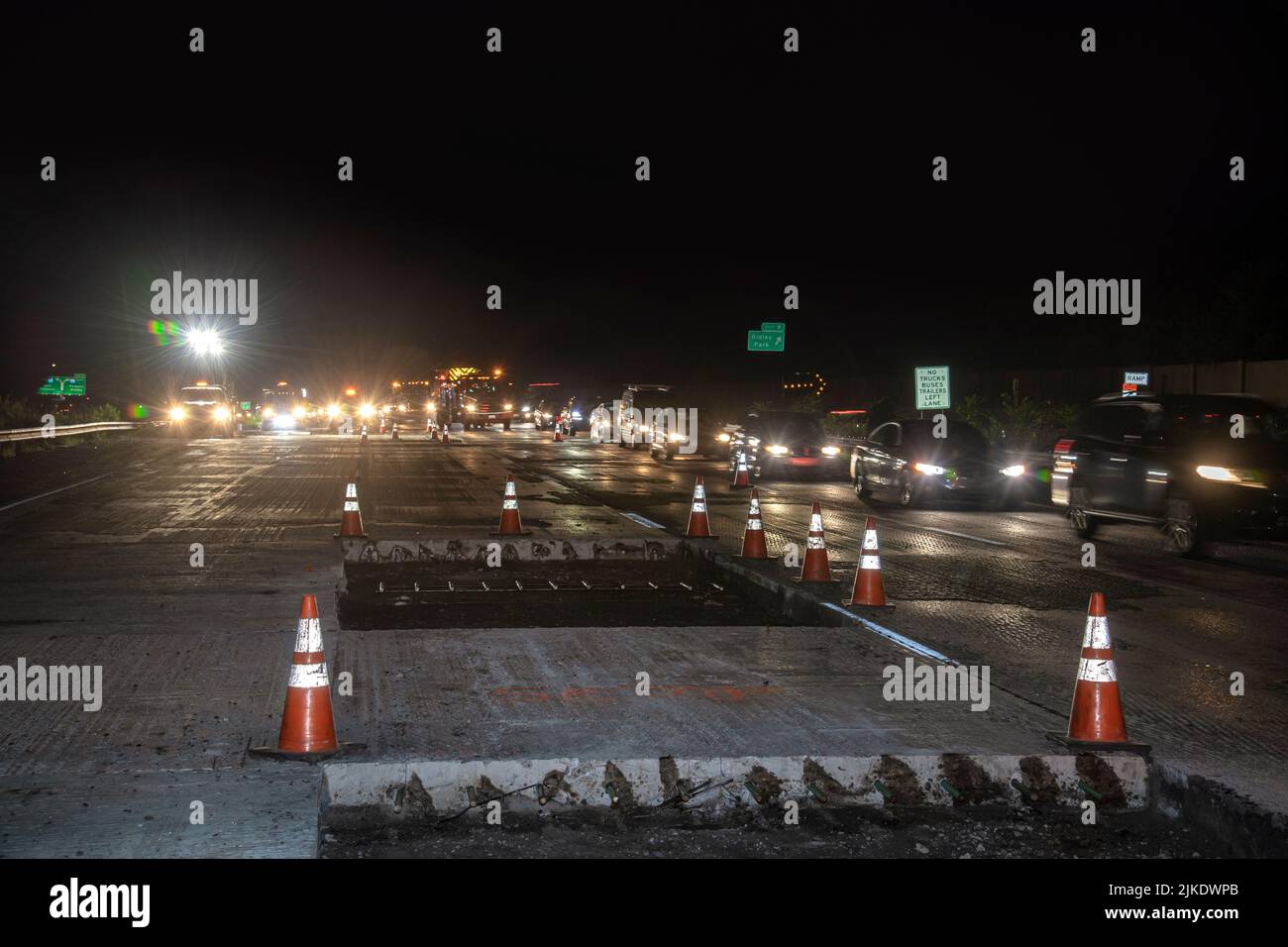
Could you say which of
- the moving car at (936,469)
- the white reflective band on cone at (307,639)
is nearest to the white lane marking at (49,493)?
the moving car at (936,469)

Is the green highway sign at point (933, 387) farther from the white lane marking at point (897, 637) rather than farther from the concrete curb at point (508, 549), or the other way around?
the white lane marking at point (897, 637)

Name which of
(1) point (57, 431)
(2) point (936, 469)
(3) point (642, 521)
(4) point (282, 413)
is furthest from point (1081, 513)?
(4) point (282, 413)

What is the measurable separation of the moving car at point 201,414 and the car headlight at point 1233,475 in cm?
4221

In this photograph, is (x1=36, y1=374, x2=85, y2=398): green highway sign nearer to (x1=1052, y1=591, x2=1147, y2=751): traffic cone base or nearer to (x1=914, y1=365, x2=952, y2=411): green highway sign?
(x1=914, y1=365, x2=952, y2=411): green highway sign

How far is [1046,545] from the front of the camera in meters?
16.2

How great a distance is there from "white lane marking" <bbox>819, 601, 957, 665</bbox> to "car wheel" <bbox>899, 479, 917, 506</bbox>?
437 inches

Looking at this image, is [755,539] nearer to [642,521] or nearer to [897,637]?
[897,637]

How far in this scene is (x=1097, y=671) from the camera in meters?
6.61

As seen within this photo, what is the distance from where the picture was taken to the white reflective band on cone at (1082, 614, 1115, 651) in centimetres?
671

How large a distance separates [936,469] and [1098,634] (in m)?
14.7

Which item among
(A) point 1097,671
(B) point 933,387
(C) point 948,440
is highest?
(B) point 933,387

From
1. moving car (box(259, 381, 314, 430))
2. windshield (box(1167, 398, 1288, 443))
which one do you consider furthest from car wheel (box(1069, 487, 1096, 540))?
moving car (box(259, 381, 314, 430))

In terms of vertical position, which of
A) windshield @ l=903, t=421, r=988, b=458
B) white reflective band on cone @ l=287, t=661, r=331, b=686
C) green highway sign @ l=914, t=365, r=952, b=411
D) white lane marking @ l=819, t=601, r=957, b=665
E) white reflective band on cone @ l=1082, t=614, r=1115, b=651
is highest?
green highway sign @ l=914, t=365, r=952, b=411

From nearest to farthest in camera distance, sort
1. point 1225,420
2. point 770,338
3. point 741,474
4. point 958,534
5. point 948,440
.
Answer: point 1225,420
point 958,534
point 948,440
point 741,474
point 770,338
